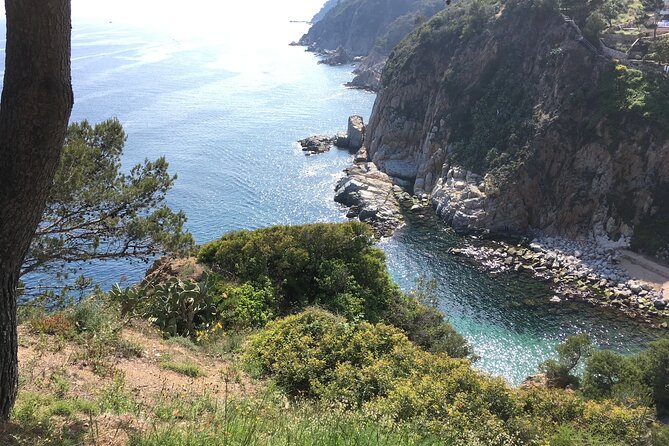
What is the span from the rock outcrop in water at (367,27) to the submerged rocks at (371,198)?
215 feet

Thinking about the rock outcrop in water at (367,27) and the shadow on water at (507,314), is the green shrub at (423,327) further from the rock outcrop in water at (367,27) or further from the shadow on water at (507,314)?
the rock outcrop in water at (367,27)

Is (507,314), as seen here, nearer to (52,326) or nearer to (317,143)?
(52,326)

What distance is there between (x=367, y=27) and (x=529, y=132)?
115 metres

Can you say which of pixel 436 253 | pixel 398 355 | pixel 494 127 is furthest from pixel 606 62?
pixel 398 355

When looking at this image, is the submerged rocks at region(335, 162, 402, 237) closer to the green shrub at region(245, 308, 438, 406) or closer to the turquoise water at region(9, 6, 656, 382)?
the turquoise water at region(9, 6, 656, 382)

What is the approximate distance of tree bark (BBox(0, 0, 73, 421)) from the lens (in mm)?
5047

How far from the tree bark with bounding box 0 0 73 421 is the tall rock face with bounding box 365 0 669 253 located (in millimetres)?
42889

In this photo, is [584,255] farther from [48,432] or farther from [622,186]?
[48,432]

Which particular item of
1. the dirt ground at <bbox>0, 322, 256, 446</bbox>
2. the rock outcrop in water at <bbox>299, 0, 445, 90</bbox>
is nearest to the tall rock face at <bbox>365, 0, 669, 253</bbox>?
the dirt ground at <bbox>0, 322, 256, 446</bbox>

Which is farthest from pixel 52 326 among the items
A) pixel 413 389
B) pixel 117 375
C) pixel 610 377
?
pixel 610 377

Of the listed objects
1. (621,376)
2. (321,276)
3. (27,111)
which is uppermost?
(27,111)

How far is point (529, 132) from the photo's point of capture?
4953cm

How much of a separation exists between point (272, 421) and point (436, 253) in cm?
3604

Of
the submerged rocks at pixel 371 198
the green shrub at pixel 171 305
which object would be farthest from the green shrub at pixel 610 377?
the submerged rocks at pixel 371 198
